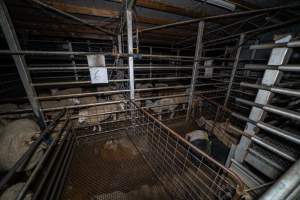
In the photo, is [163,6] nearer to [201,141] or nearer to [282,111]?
[282,111]

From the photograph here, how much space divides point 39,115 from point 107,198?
1490 mm

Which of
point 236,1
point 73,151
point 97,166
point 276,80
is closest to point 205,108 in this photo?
point 236,1

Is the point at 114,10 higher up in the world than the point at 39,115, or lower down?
higher up

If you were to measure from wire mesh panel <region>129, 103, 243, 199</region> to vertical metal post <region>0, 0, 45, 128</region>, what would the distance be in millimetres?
1434

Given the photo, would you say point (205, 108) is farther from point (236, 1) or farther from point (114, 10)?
point (114, 10)

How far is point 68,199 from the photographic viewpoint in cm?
147

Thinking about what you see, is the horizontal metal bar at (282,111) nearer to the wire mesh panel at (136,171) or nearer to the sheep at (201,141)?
the wire mesh panel at (136,171)

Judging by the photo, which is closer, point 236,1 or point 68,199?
point 68,199

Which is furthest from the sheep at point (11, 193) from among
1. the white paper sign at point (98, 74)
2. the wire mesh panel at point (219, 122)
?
the wire mesh panel at point (219, 122)

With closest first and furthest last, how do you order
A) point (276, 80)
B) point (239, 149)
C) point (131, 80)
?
point (276, 80)
point (239, 149)
point (131, 80)

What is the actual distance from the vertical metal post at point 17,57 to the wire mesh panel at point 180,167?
143cm

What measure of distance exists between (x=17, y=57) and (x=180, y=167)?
8.57 ft

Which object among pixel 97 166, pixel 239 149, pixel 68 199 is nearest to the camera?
pixel 239 149

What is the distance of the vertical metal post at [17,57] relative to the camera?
1.35 metres
